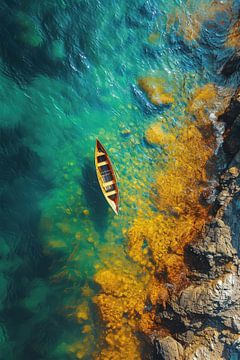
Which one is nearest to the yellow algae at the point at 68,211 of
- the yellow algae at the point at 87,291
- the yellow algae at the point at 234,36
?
the yellow algae at the point at 87,291

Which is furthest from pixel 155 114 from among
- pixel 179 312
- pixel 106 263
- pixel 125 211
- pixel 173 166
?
pixel 179 312

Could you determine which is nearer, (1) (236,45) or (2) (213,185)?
(2) (213,185)

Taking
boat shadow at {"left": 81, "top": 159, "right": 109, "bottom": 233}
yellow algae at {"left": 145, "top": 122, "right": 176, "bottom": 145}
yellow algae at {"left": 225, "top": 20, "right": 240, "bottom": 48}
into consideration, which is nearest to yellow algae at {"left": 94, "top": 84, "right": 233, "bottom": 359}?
yellow algae at {"left": 145, "top": 122, "right": 176, "bottom": 145}

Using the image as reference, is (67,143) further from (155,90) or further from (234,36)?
(234,36)

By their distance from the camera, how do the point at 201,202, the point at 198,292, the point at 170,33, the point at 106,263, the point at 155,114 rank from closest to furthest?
the point at 198,292 < the point at 106,263 < the point at 201,202 < the point at 155,114 < the point at 170,33

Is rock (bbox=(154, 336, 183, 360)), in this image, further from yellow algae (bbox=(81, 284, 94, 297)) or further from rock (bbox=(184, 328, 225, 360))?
yellow algae (bbox=(81, 284, 94, 297))

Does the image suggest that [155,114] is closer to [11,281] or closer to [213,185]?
[213,185]
